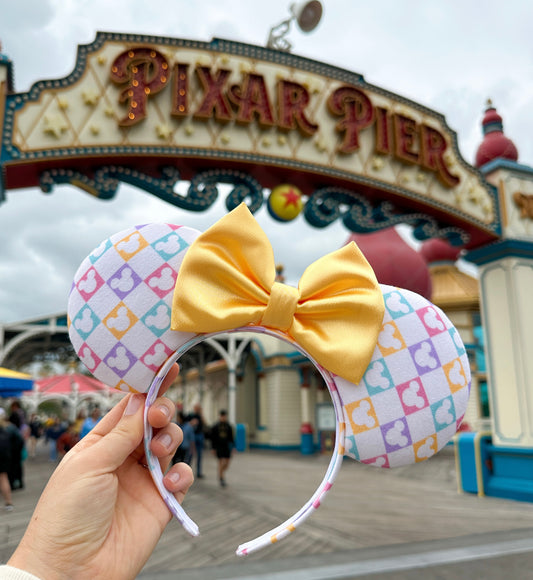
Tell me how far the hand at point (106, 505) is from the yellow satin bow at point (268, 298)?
0.30m

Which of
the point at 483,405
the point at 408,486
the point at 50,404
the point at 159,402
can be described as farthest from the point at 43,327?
the point at 50,404

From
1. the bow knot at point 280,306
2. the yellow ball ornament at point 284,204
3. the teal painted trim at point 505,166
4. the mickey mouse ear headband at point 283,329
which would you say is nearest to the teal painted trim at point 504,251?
the teal painted trim at point 505,166

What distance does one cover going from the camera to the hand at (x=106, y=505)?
104 cm

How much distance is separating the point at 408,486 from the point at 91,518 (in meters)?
8.34

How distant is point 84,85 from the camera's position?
3.99 metres

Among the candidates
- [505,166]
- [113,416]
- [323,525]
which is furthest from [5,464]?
[505,166]

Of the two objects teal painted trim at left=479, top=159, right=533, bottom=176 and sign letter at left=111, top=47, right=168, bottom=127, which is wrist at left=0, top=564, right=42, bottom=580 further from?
teal painted trim at left=479, top=159, right=533, bottom=176

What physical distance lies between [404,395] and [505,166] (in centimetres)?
583

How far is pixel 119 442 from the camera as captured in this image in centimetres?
115

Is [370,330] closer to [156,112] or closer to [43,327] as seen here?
[156,112]

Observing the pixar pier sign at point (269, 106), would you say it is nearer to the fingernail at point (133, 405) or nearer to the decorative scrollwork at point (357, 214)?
the decorative scrollwork at point (357, 214)

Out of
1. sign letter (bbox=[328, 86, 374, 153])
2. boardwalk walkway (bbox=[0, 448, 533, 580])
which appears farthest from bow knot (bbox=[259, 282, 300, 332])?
sign letter (bbox=[328, 86, 374, 153])

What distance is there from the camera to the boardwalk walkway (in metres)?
3.83

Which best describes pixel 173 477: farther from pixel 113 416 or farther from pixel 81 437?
pixel 81 437
